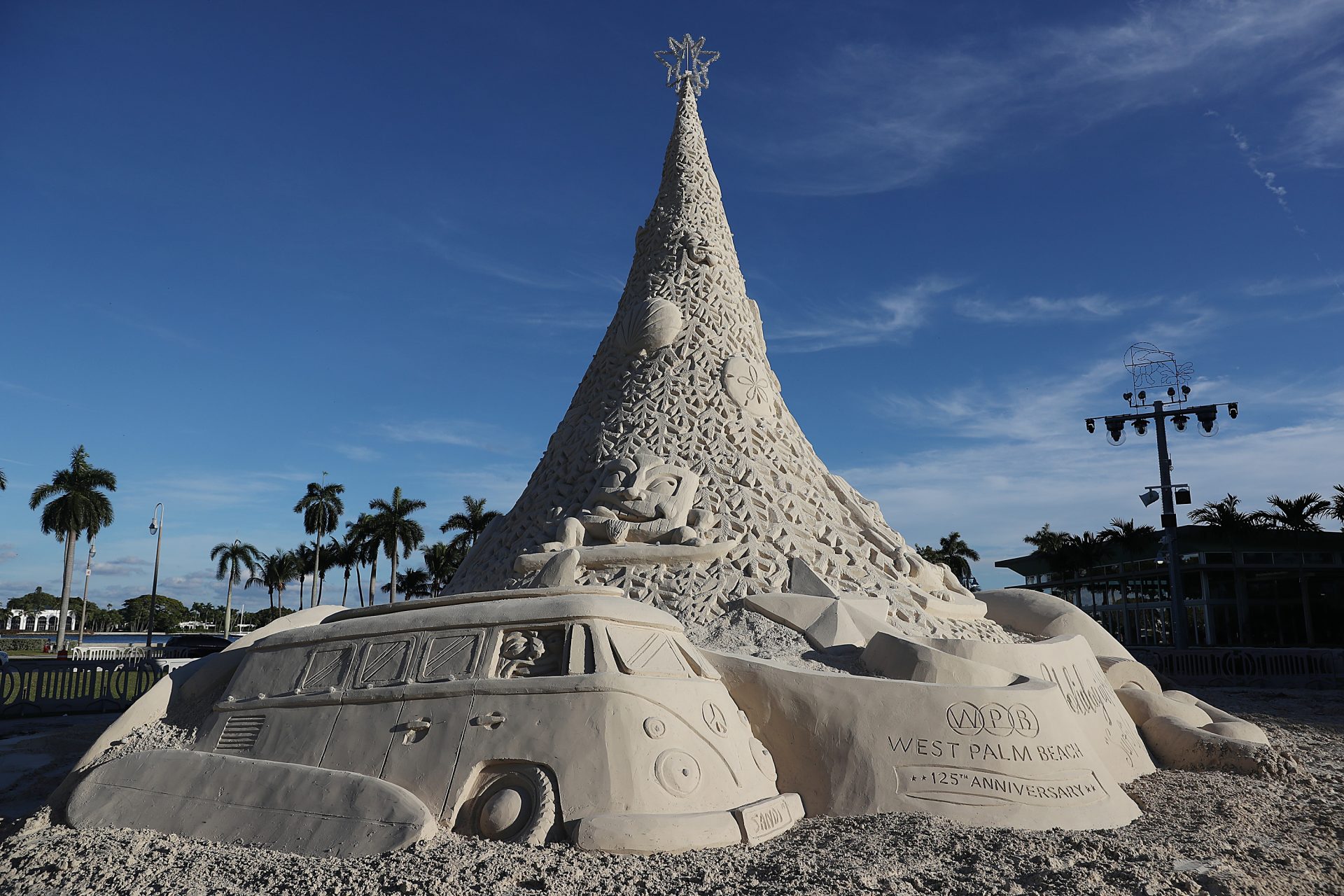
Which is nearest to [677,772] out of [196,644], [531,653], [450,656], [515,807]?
[515,807]

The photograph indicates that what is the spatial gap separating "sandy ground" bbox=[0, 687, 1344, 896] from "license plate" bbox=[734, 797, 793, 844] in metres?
0.08

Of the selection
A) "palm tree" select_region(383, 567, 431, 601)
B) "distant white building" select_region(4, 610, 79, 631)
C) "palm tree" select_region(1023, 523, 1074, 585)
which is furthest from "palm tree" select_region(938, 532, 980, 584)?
"distant white building" select_region(4, 610, 79, 631)

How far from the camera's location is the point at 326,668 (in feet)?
18.0

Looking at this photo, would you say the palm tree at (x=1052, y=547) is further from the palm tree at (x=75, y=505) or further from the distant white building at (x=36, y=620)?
the distant white building at (x=36, y=620)

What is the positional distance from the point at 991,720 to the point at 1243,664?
634 inches

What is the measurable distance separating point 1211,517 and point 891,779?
27.2 m

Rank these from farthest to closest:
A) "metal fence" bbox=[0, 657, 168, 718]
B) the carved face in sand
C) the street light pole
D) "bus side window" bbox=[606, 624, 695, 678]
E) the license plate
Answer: the street light pole → "metal fence" bbox=[0, 657, 168, 718] → the carved face in sand → "bus side window" bbox=[606, 624, 695, 678] → the license plate

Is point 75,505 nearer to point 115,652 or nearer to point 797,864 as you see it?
point 115,652

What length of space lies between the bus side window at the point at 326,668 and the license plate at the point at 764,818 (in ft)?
8.16

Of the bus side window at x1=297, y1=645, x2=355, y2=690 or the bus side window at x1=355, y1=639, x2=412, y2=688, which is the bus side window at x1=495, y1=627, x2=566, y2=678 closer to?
the bus side window at x1=355, y1=639, x2=412, y2=688

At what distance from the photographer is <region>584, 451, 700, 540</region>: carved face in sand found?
8.63 m

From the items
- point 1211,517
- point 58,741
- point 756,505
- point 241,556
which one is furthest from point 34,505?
point 1211,517

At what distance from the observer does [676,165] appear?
39.5 ft

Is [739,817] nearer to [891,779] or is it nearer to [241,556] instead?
[891,779]
